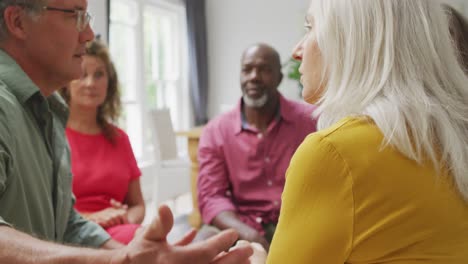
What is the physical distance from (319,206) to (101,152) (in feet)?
4.36

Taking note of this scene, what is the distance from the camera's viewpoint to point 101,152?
2.09 m

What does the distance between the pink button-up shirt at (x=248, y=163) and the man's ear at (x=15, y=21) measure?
53.7 inches

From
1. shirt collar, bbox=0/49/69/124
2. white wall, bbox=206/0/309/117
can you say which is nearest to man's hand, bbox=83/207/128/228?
shirt collar, bbox=0/49/69/124

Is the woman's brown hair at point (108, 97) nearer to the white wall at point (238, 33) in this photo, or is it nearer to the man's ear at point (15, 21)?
the man's ear at point (15, 21)

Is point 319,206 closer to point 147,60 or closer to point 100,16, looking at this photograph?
point 100,16

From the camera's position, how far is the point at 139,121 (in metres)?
6.17

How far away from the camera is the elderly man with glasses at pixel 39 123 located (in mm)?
1044

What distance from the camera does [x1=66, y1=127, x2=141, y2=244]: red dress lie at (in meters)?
2.02

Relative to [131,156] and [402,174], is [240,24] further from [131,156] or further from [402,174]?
[402,174]

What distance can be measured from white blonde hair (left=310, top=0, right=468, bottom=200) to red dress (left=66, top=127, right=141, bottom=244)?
1187 mm

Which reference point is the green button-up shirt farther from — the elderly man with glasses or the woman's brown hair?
Answer: the woman's brown hair

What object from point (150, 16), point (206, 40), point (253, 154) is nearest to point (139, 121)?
point (150, 16)

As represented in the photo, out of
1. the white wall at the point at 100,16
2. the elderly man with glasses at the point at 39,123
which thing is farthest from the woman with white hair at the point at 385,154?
the white wall at the point at 100,16

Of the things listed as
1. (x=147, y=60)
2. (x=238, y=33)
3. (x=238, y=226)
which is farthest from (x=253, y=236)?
(x=238, y=33)
